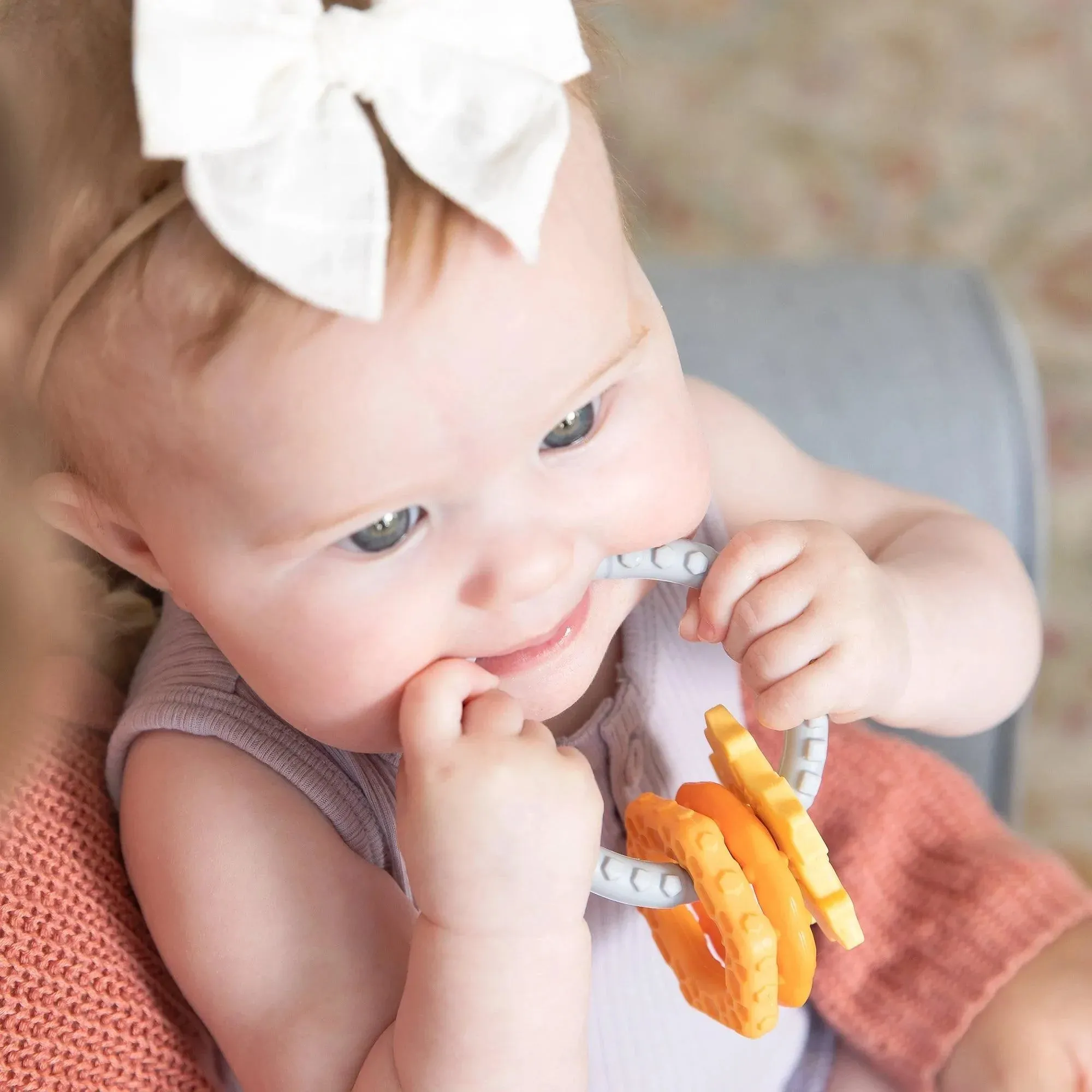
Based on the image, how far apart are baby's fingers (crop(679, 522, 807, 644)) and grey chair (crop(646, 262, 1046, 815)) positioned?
35 centimetres

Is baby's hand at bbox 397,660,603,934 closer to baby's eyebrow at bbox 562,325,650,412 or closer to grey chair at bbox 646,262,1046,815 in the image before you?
baby's eyebrow at bbox 562,325,650,412

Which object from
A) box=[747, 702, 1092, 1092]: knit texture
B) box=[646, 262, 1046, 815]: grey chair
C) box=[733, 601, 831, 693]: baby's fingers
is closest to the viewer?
box=[733, 601, 831, 693]: baby's fingers

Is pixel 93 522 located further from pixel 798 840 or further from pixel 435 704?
pixel 798 840

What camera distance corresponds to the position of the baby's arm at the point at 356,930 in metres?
0.58

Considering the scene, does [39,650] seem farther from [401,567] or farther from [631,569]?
[631,569]

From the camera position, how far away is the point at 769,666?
0.67m

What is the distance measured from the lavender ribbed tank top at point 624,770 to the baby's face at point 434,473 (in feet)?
0.29

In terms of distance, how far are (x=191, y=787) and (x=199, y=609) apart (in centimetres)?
13

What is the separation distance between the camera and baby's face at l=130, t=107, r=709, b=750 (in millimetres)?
507

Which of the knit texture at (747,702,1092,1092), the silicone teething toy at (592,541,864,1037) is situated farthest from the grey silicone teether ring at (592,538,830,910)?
the knit texture at (747,702,1092,1092)

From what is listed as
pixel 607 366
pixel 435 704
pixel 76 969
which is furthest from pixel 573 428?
pixel 76 969

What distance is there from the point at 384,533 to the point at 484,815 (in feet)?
0.43

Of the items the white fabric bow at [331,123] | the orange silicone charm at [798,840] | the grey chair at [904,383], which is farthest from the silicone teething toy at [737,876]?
the grey chair at [904,383]

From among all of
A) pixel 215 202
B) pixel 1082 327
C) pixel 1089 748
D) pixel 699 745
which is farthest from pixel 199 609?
pixel 1082 327
